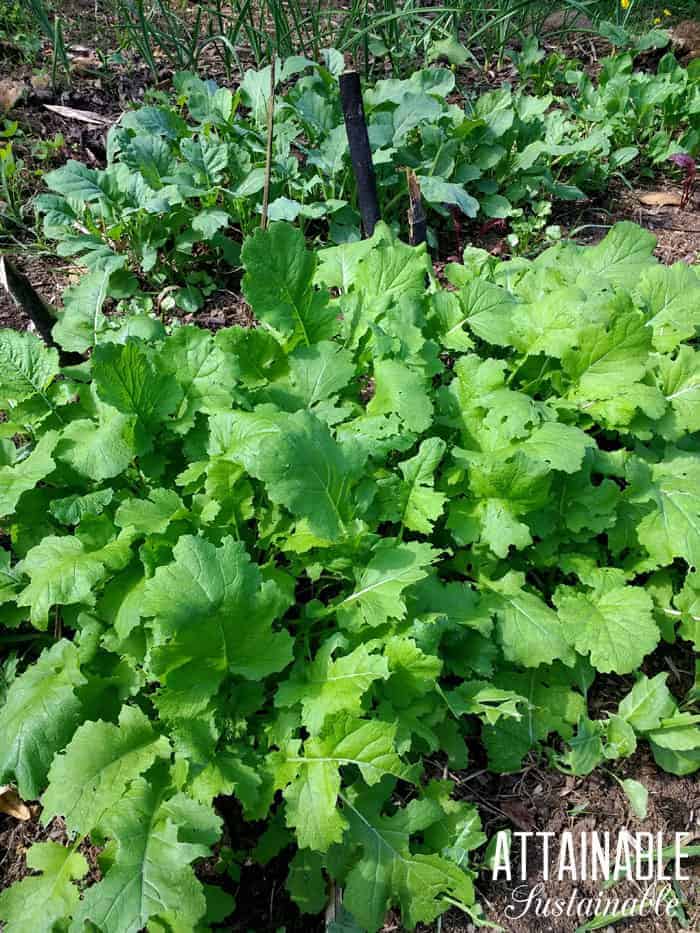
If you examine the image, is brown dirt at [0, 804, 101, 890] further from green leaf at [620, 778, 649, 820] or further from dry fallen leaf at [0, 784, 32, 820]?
green leaf at [620, 778, 649, 820]

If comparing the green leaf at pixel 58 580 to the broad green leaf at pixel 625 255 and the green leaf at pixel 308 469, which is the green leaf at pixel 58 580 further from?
the broad green leaf at pixel 625 255

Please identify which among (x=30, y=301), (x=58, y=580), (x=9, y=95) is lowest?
(x=58, y=580)

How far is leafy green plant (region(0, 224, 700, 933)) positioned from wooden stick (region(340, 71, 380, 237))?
0.60 m

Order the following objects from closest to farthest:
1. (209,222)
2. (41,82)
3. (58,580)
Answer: (58,580) → (209,222) → (41,82)

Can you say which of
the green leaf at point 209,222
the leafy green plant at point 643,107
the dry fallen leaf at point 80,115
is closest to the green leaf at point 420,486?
the green leaf at point 209,222

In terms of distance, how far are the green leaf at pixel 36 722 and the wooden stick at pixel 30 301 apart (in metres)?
1.31

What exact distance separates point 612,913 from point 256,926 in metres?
0.90

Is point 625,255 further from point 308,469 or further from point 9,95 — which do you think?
point 9,95

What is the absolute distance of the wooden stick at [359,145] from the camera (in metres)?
2.65

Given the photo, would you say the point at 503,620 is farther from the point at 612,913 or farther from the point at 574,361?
the point at 574,361

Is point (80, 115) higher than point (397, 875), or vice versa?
point (80, 115)

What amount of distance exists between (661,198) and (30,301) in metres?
3.48

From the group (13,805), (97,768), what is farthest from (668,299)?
A: (13,805)

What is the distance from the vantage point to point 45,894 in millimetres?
1550
